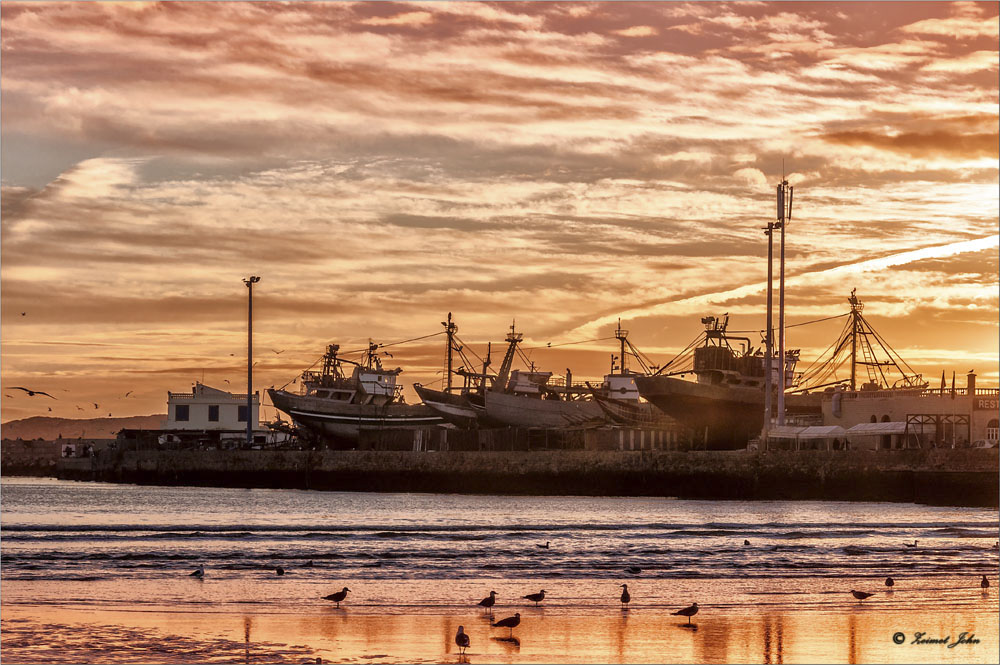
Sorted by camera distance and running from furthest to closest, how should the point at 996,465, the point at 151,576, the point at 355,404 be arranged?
the point at 355,404, the point at 996,465, the point at 151,576

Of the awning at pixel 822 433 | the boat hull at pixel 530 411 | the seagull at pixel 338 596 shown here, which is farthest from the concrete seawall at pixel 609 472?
the seagull at pixel 338 596

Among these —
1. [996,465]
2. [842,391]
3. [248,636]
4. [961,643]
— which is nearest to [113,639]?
[248,636]

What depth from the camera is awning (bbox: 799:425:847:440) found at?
2681 inches

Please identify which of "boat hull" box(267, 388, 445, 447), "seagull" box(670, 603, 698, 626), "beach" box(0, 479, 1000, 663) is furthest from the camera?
"boat hull" box(267, 388, 445, 447)

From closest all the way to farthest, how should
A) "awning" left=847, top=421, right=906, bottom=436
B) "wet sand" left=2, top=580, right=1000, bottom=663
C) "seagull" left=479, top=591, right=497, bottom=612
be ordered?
"wet sand" left=2, top=580, right=1000, bottom=663 < "seagull" left=479, top=591, right=497, bottom=612 < "awning" left=847, top=421, right=906, bottom=436

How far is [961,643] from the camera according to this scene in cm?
1733

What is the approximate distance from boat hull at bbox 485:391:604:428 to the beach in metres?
47.6

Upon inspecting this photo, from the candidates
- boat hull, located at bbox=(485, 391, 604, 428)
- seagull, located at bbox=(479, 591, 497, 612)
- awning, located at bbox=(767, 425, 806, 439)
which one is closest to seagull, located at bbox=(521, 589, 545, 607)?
seagull, located at bbox=(479, 591, 497, 612)

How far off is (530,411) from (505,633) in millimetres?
75214

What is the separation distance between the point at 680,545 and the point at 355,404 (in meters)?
71.2

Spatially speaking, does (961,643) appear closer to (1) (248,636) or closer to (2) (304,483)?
(1) (248,636)

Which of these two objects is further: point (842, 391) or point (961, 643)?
point (842, 391)

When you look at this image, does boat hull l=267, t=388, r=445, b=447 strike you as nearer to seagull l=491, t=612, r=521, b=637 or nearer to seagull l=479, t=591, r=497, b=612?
seagull l=479, t=591, r=497, b=612

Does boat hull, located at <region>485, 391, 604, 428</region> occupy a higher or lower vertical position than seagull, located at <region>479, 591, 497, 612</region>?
higher
